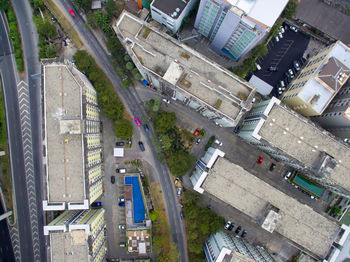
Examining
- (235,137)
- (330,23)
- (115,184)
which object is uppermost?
(330,23)

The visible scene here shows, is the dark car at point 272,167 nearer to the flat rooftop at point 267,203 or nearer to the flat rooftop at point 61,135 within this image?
the flat rooftop at point 267,203

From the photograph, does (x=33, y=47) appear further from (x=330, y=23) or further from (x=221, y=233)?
(x=330, y=23)

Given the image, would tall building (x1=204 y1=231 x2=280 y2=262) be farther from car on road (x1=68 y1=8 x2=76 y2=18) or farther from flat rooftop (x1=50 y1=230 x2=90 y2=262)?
car on road (x1=68 y1=8 x2=76 y2=18)

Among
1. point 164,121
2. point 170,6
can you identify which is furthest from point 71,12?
point 164,121

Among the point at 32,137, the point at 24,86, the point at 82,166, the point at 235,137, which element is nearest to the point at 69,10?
the point at 24,86

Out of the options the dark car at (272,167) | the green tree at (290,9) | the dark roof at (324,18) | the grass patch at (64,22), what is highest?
the dark roof at (324,18)

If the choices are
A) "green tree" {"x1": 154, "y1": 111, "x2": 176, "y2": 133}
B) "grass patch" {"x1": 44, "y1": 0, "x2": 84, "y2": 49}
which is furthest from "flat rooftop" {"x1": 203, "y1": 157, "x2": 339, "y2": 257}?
"grass patch" {"x1": 44, "y1": 0, "x2": 84, "y2": 49}

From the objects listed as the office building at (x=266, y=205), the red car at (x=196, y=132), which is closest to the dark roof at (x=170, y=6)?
the red car at (x=196, y=132)
